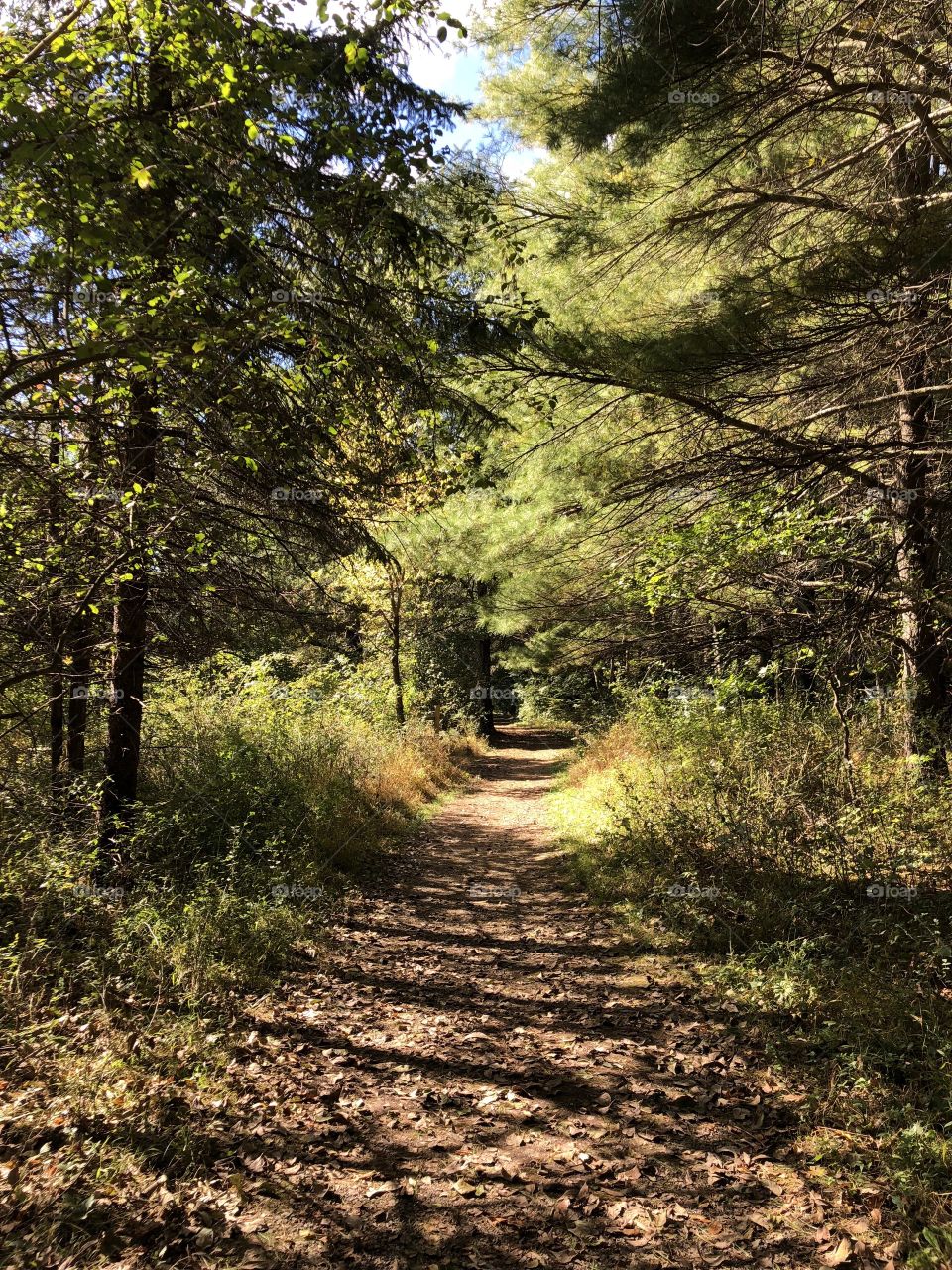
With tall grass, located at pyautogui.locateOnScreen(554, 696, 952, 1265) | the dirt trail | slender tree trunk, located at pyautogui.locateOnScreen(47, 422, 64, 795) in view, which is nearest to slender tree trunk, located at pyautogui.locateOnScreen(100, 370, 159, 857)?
slender tree trunk, located at pyautogui.locateOnScreen(47, 422, 64, 795)

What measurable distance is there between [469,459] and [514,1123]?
4257 millimetres

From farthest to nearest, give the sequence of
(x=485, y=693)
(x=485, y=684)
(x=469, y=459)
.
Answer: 1. (x=485, y=684)
2. (x=485, y=693)
3. (x=469, y=459)

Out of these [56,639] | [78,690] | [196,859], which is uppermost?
[56,639]

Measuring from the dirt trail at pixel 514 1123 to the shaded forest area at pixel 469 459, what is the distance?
0.95 feet

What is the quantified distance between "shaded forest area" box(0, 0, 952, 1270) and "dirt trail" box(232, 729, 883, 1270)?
289mm

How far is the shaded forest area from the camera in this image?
3199 millimetres

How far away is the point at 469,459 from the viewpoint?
515 cm

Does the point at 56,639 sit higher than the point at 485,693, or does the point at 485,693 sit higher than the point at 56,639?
the point at 56,639

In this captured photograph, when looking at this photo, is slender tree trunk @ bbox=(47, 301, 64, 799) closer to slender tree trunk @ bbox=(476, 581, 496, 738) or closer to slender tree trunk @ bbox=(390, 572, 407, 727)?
slender tree trunk @ bbox=(390, 572, 407, 727)

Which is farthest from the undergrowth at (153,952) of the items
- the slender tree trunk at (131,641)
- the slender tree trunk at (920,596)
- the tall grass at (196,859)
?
the slender tree trunk at (920,596)

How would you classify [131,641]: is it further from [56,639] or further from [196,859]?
[196,859]

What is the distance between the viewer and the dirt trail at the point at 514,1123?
2771 millimetres

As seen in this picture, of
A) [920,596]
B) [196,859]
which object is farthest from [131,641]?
[920,596]

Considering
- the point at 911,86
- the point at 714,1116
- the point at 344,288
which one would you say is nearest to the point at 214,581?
the point at 344,288
